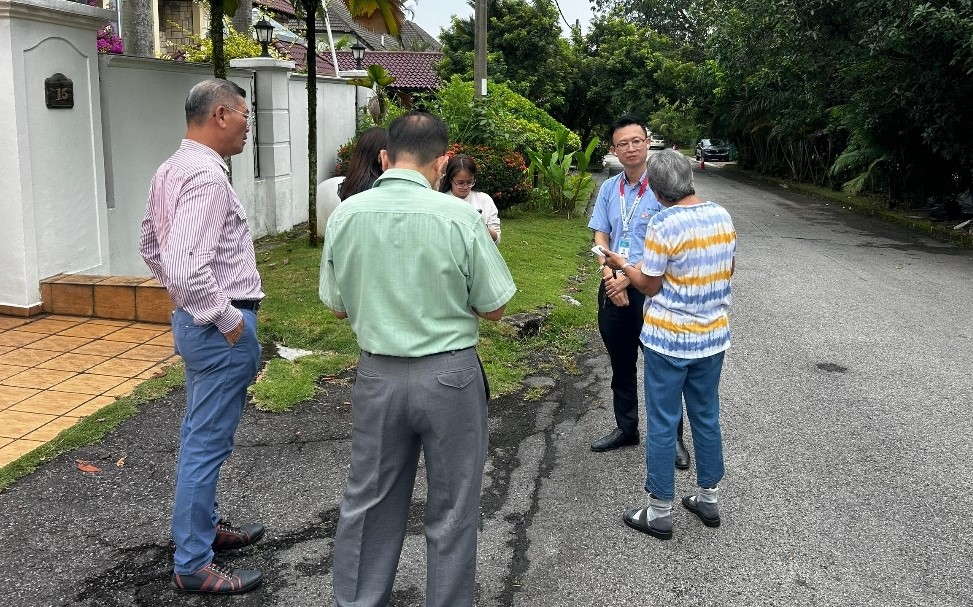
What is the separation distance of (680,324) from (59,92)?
549 centimetres

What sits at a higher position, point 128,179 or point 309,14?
point 309,14

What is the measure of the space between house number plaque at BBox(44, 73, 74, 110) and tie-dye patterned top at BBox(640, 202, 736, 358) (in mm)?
5225

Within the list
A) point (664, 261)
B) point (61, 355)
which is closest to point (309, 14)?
point (61, 355)

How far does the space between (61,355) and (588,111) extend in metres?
26.2

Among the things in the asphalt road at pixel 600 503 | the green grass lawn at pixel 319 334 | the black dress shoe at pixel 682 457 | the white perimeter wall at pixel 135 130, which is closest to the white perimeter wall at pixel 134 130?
the white perimeter wall at pixel 135 130

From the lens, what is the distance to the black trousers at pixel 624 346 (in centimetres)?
482

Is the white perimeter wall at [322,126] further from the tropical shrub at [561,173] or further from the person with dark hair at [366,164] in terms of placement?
the person with dark hair at [366,164]

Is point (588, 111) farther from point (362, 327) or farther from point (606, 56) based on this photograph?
point (362, 327)

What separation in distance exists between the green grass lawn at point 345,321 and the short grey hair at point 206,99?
2.40m

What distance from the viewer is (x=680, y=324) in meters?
3.97

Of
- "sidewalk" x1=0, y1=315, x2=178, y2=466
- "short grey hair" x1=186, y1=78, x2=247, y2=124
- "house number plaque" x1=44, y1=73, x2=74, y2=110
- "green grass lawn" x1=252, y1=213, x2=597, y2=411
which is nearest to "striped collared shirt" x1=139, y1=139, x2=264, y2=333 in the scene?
"short grey hair" x1=186, y1=78, x2=247, y2=124

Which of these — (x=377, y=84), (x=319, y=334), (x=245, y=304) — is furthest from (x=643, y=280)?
(x=377, y=84)

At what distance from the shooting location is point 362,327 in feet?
9.92

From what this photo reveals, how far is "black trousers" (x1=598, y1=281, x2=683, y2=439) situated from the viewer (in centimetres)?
482
